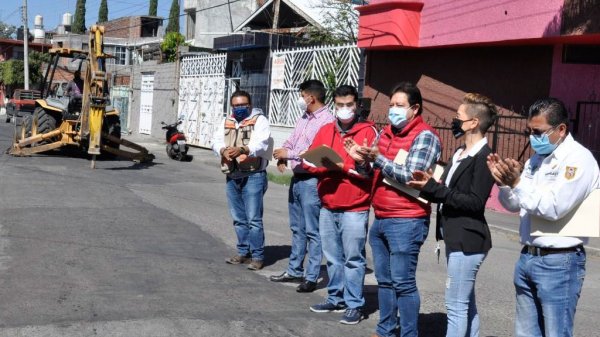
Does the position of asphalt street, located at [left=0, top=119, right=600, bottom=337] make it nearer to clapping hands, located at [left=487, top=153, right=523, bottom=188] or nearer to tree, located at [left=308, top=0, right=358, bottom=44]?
clapping hands, located at [left=487, top=153, right=523, bottom=188]

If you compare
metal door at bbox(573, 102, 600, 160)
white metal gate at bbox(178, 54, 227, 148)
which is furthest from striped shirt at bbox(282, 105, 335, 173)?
white metal gate at bbox(178, 54, 227, 148)

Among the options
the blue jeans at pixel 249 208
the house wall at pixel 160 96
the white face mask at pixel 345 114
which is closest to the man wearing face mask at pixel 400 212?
the white face mask at pixel 345 114

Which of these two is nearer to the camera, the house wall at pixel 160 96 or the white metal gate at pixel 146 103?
the house wall at pixel 160 96

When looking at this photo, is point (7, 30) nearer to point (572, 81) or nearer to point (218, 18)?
point (218, 18)

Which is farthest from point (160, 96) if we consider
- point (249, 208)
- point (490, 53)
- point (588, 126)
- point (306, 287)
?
point (306, 287)

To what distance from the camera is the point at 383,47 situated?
759 inches

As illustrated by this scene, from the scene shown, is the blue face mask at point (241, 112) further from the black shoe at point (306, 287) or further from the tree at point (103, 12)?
the tree at point (103, 12)

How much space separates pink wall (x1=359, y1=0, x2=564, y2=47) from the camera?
14.4 m

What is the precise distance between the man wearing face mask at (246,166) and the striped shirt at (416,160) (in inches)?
118

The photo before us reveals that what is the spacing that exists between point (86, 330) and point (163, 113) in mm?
28861

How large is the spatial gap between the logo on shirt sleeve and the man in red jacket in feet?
7.29

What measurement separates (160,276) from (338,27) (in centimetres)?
1751

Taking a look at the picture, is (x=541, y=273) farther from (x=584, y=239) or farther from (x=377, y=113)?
(x=377, y=113)

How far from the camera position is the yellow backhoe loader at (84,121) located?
1969cm
